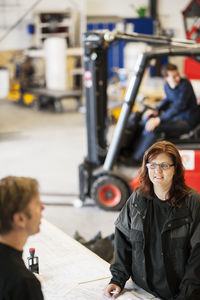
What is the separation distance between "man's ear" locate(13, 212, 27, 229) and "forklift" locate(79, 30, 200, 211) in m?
3.76

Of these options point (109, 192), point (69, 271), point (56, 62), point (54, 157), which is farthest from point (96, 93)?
point (56, 62)

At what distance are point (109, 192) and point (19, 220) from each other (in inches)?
171

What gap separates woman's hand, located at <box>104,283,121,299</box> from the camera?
127 inches

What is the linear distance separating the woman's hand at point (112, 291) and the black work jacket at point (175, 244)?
0.03 meters

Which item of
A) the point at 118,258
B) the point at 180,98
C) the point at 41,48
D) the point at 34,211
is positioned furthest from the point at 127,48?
the point at 34,211

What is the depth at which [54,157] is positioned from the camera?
8656mm

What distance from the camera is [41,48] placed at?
1414 centimetres

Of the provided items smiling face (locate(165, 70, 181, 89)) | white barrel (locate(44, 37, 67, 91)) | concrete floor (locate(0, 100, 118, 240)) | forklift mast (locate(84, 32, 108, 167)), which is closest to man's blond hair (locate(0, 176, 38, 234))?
concrete floor (locate(0, 100, 118, 240))

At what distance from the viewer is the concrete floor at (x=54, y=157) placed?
6160 millimetres

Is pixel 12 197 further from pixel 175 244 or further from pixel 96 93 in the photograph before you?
pixel 96 93

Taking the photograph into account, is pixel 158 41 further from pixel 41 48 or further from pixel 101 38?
pixel 41 48

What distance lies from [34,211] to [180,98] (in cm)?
441

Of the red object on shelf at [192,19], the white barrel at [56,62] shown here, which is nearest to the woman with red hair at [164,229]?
the red object on shelf at [192,19]

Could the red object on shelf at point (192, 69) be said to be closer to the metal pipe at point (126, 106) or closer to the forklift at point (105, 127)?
the forklift at point (105, 127)
